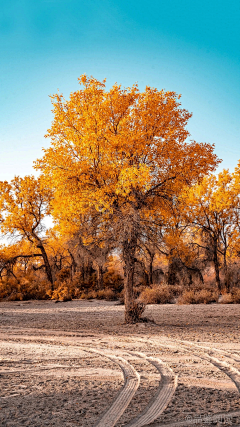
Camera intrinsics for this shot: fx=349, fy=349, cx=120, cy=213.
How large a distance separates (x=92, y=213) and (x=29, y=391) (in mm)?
6888

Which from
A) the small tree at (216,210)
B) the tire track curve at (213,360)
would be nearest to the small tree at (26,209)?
the small tree at (216,210)

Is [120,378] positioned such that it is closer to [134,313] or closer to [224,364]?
[224,364]

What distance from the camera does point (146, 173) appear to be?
A: 9.20 m

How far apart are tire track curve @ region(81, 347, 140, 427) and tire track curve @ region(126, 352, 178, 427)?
0.21 metres

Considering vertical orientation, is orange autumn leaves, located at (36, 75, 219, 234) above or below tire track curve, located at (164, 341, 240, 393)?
above

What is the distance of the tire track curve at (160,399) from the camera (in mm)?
3318

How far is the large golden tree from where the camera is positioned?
10375 millimetres

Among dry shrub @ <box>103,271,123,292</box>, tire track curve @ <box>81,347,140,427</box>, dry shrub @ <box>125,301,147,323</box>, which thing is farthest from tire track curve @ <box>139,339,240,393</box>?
dry shrub @ <box>103,271,123,292</box>

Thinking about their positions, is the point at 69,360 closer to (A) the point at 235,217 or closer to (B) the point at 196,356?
(B) the point at 196,356

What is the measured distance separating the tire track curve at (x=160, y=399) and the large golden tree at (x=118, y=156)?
205 inches

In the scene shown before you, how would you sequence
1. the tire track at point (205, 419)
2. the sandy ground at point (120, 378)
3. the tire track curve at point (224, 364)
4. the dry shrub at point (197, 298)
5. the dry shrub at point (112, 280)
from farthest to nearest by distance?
the dry shrub at point (112, 280), the dry shrub at point (197, 298), the tire track curve at point (224, 364), the sandy ground at point (120, 378), the tire track at point (205, 419)

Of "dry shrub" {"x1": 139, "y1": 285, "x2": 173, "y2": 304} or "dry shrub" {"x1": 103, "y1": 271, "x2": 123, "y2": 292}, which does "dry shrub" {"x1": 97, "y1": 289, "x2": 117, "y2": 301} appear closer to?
"dry shrub" {"x1": 139, "y1": 285, "x2": 173, "y2": 304}

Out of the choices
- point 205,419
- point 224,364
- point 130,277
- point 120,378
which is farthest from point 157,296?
point 205,419

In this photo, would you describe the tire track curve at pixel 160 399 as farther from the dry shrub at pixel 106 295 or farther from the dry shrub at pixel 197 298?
the dry shrub at pixel 106 295
